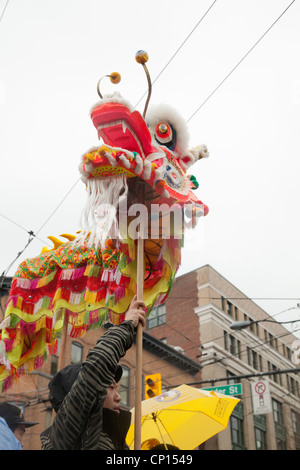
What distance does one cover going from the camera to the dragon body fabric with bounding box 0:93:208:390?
329 centimetres

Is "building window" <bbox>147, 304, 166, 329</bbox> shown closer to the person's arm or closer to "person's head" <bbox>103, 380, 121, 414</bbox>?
"person's head" <bbox>103, 380, 121, 414</bbox>

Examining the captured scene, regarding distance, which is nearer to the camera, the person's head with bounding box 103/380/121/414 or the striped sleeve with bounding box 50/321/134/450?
the striped sleeve with bounding box 50/321/134/450

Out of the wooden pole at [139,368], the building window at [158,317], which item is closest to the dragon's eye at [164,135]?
the wooden pole at [139,368]

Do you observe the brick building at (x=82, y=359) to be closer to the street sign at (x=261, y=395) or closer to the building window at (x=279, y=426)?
the street sign at (x=261, y=395)

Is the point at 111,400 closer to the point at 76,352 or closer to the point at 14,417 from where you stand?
the point at 14,417

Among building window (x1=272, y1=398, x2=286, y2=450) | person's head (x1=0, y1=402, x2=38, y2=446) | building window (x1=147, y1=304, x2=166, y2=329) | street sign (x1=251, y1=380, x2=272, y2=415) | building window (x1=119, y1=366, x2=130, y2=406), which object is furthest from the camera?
building window (x1=272, y1=398, x2=286, y2=450)

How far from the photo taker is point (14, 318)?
4.43 m

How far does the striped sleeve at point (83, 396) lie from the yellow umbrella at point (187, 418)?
2.83 metres

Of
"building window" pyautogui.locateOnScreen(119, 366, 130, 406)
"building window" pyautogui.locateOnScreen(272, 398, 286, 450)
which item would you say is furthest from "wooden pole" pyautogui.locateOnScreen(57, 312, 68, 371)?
"building window" pyautogui.locateOnScreen(272, 398, 286, 450)

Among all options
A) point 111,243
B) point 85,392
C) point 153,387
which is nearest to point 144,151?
point 111,243

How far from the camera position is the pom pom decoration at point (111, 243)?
10.8ft

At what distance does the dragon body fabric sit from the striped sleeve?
1.25m

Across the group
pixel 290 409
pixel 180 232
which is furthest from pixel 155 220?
pixel 290 409
